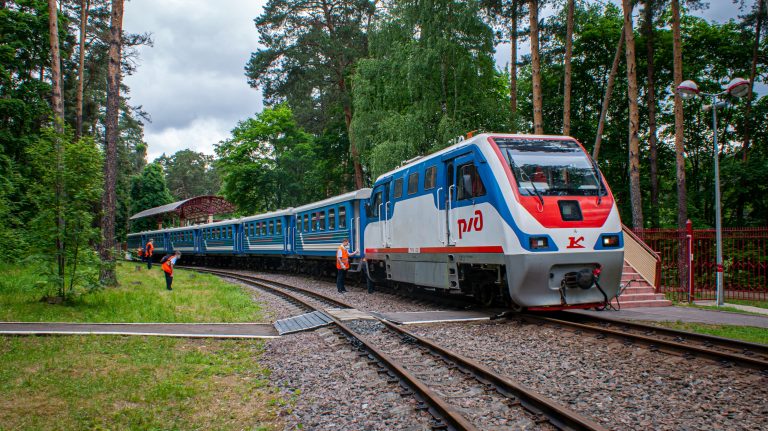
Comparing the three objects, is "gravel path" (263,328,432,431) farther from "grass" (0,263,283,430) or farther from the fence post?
the fence post

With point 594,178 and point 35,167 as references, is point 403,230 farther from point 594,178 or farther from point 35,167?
Answer: point 35,167

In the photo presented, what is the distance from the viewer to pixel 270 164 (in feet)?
144

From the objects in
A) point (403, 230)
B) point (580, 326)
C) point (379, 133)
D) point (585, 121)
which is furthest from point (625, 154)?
point (580, 326)

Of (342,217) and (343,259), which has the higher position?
(342,217)

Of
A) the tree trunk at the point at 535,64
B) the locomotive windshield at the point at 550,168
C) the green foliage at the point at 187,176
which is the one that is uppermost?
the green foliage at the point at 187,176

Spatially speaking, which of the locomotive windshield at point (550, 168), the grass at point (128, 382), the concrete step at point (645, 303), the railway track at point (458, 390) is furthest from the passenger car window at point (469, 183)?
the concrete step at point (645, 303)

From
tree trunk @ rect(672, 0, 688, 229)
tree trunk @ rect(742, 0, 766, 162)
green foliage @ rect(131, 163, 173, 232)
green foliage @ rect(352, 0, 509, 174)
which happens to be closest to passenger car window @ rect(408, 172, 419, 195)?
tree trunk @ rect(672, 0, 688, 229)

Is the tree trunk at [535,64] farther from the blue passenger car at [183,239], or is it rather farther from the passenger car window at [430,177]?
the blue passenger car at [183,239]

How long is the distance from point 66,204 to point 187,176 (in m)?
93.4

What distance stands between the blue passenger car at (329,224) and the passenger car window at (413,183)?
4691 mm

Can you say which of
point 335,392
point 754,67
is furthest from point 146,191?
point 335,392

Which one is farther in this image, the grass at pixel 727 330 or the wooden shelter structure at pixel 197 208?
the wooden shelter structure at pixel 197 208

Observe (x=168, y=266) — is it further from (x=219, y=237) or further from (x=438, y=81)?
(x=219, y=237)

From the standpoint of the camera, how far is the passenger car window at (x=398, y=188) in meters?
13.1
